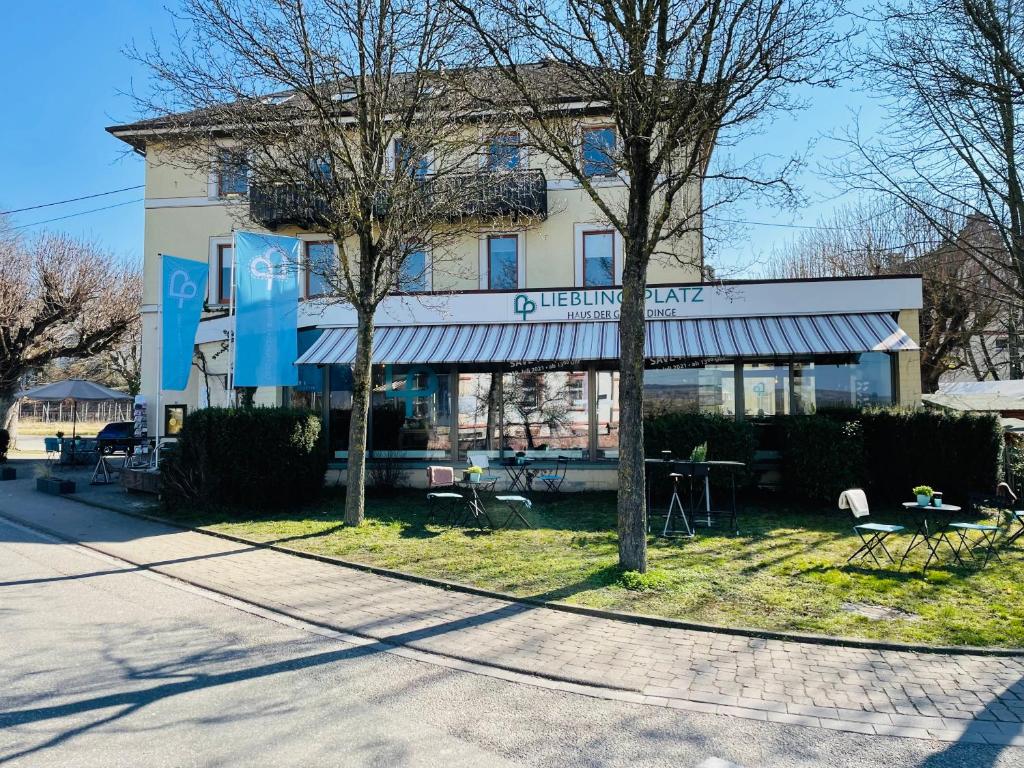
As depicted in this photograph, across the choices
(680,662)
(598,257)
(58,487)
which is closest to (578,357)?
(598,257)

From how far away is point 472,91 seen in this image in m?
8.32

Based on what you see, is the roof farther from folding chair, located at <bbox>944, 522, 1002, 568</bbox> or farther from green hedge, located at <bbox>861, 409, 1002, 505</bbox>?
green hedge, located at <bbox>861, 409, 1002, 505</bbox>

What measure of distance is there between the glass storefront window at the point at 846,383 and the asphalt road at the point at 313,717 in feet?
35.3

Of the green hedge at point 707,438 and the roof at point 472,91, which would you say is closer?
the roof at point 472,91

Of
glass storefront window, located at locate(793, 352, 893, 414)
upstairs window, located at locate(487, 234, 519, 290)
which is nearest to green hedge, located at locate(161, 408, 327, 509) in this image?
upstairs window, located at locate(487, 234, 519, 290)

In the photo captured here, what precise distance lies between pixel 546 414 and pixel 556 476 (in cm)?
152

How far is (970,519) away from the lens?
421 inches

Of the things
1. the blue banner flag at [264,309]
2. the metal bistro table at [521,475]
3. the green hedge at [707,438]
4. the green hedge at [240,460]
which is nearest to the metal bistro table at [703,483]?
the green hedge at [707,438]

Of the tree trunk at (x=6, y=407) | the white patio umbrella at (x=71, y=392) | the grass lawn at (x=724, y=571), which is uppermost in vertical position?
the white patio umbrella at (x=71, y=392)

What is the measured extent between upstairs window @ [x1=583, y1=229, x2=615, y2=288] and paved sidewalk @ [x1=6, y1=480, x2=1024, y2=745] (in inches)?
542

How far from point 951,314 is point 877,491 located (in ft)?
53.1

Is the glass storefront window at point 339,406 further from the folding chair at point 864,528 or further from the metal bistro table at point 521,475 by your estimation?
the folding chair at point 864,528

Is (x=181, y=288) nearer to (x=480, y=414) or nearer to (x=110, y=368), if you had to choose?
(x=480, y=414)

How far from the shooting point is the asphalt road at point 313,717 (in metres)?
3.80
